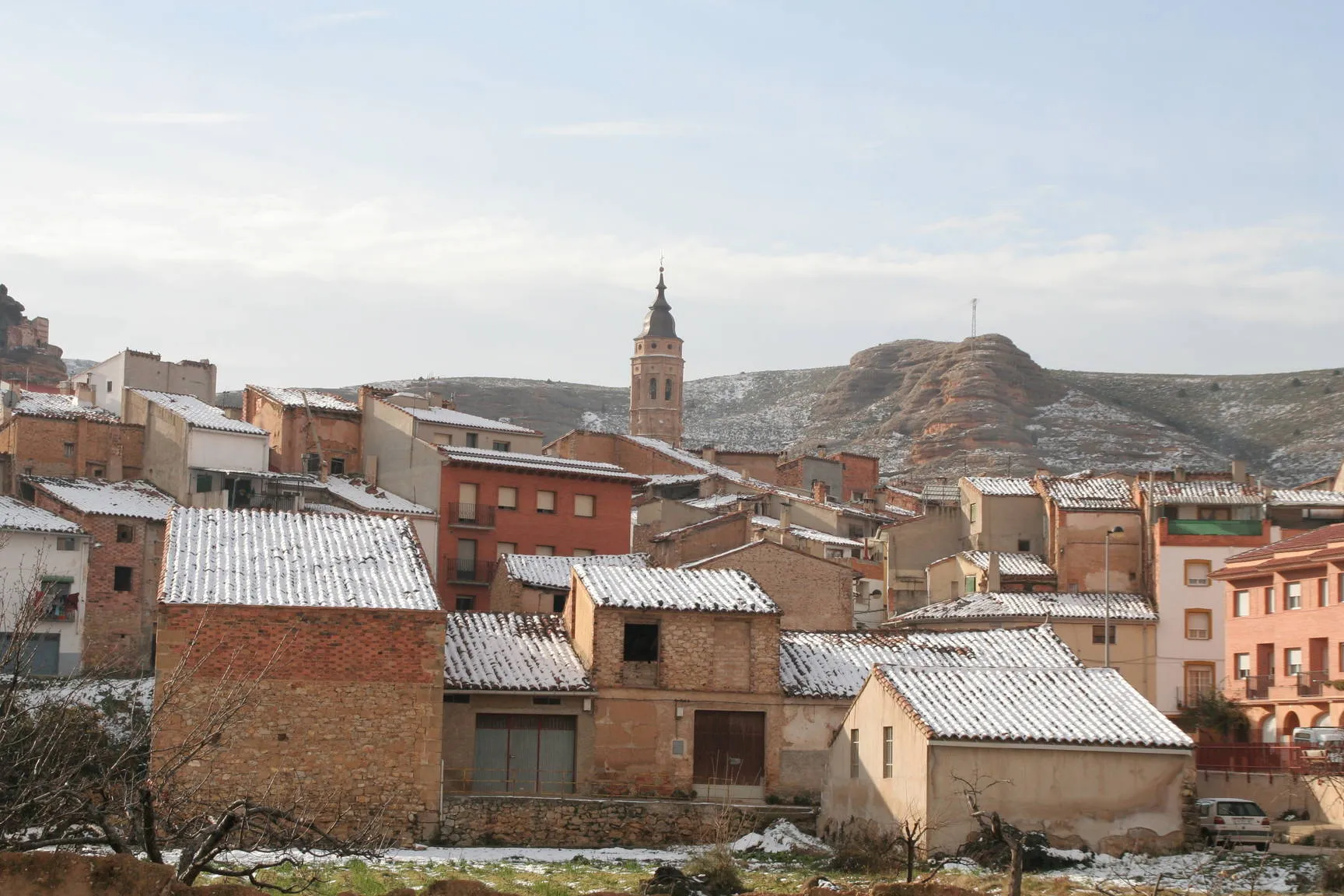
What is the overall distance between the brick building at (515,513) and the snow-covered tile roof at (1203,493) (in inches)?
740

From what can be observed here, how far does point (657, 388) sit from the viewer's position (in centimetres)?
14262

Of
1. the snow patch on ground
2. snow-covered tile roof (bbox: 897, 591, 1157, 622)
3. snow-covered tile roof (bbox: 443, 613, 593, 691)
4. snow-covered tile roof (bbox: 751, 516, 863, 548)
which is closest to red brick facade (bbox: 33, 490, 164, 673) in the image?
snow-covered tile roof (bbox: 443, 613, 593, 691)

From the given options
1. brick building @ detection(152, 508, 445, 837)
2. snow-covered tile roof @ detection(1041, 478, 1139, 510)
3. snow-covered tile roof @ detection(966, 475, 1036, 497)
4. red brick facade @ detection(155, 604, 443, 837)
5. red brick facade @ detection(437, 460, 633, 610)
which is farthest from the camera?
snow-covered tile roof @ detection(966, 475, 1036, 497)

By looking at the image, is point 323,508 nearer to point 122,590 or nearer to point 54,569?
point 122,590

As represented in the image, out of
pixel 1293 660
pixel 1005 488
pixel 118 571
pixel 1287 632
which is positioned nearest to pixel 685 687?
pixel 1293 660

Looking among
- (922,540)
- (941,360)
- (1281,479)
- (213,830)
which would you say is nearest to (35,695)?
(213,830)

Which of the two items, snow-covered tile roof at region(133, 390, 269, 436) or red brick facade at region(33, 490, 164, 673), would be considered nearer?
red brick facade at region(33, 490, 164, 673)

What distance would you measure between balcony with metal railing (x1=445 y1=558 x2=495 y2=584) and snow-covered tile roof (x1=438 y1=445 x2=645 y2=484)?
143 inches

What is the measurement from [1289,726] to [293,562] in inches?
1102

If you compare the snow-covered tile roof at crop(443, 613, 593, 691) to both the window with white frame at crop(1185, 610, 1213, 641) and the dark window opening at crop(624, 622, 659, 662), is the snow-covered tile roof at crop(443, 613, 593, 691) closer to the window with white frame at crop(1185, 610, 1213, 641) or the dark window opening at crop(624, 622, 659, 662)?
the dark window opening at crop(624, 622, 659, 662)

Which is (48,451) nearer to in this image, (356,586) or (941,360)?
(356,586)

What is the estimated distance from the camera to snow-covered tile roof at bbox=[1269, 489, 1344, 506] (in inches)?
2554

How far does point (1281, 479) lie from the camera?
131500 millimetres

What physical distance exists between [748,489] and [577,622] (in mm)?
42544
